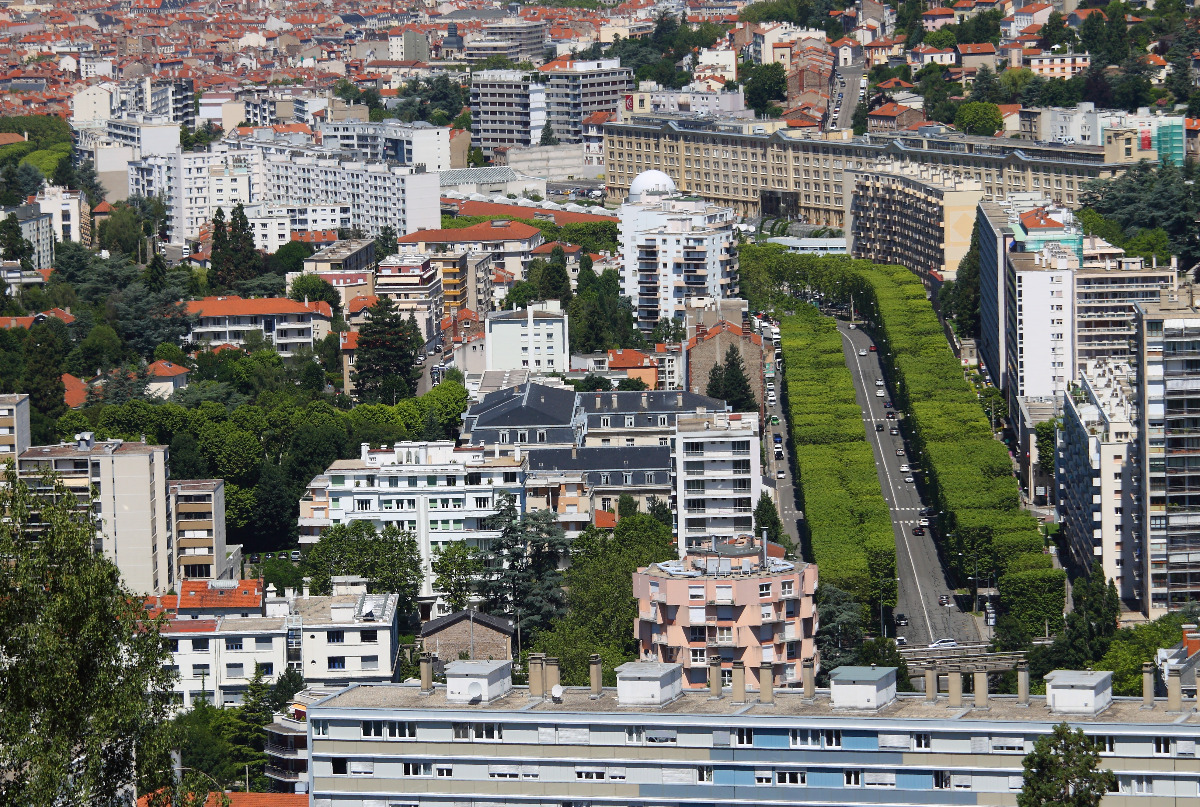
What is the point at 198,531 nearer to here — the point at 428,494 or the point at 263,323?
the point at 428,494

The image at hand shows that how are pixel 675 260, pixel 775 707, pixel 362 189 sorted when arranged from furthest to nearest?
pixel 362 189 < pixel 675 260 < pixel 775 707

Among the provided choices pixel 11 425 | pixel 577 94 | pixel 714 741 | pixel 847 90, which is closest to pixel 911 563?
pixel 11 425

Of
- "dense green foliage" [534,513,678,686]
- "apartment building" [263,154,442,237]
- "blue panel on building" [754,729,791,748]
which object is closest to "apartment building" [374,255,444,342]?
"apartment building" [263,154,442,237]

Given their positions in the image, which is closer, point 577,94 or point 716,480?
point 716,480

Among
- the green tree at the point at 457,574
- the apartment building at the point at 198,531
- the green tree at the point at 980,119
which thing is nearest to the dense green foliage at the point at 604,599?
the green tree at the point at 457,574

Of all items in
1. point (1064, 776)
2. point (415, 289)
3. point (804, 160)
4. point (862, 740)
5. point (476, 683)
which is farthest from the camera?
point (804, 160)

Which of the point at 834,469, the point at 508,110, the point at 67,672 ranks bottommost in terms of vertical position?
the point at 834,469

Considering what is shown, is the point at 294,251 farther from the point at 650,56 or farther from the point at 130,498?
the point at 650,56
